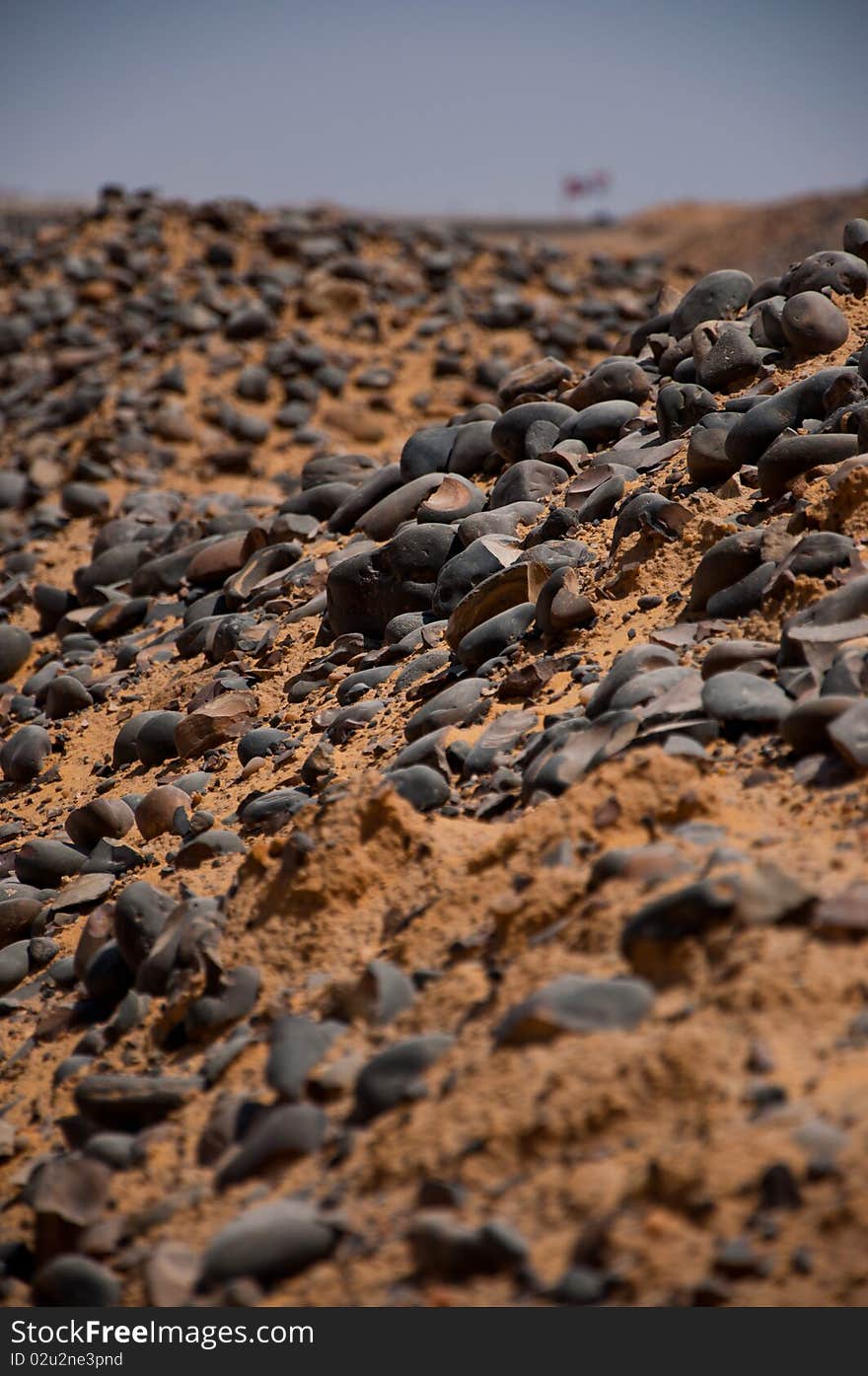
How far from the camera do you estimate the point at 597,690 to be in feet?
8.60

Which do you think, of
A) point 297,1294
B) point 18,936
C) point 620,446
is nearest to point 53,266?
point 620,446

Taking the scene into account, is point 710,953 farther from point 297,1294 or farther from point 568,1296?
point 297,1294

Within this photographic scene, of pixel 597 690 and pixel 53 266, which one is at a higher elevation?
pixel 53 266

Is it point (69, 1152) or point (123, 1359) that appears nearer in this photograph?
point (123, 1359)

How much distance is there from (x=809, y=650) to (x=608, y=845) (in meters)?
0.65

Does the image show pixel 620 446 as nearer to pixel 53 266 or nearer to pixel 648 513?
pixel 648 513

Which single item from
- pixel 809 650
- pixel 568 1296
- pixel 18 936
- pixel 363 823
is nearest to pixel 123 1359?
pixel 568 1296

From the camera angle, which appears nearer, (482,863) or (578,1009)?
(578,1009)

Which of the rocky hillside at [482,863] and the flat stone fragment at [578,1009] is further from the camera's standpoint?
the flat stone fragment at [578,1009]

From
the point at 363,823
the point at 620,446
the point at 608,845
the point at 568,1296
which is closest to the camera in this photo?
the point at 568,1296

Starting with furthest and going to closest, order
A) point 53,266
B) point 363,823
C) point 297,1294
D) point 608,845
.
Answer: point 53,266, point 363,823, point 608,845, point 297,1294

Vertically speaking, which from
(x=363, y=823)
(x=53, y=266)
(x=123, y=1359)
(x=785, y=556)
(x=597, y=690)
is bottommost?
(x=123, y=1359)

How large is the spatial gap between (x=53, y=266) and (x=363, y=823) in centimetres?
1019

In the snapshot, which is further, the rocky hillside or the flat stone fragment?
the flat stone fragment
